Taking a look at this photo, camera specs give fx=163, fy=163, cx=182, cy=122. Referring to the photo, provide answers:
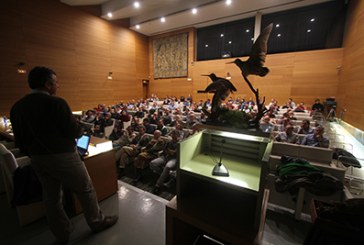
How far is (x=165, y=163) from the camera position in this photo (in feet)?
10.1

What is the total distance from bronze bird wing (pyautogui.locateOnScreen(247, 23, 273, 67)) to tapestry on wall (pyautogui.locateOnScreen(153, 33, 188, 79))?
34.8 ft

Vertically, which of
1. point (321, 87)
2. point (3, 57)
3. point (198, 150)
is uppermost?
point (3, 57)

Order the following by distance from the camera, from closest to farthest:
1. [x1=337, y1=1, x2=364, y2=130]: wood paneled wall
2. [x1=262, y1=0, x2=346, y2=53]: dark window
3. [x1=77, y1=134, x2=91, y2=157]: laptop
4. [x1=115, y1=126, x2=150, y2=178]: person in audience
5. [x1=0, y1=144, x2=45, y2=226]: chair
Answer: [x1=0, y1=144, x2=45, y2=226]: chair → [x1=77, y1=134, x2=91, y2=157]: laptop → [x1=115, y1=126, x2=150, y2=178]: person in audience → [x1=337, y1=1, x2=364, y2=130]: wood paneled wall → [x1=262, y1=0, x2=346, y2=53]: dark window

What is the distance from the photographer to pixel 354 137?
446 centimetres

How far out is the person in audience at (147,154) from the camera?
320cm

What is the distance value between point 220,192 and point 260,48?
1.13 metres

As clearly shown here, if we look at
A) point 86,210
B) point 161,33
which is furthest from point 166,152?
point 161,33

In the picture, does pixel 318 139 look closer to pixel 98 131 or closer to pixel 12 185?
pixel 12 185

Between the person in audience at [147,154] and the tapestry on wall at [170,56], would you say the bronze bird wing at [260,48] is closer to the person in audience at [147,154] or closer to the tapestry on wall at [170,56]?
the person in audience at [147,154]

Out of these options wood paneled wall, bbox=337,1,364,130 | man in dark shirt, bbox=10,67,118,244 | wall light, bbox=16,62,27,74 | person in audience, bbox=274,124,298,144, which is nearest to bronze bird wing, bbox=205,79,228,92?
man in dark shirt, bbox=10,67,118,244

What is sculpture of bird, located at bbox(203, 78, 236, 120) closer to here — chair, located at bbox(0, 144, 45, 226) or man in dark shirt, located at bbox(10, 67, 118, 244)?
man in dark shirt, located at bbox(10, 67, 118, 244)

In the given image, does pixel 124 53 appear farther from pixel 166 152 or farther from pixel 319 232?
pixel 319 232

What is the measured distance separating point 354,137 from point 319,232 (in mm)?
5462

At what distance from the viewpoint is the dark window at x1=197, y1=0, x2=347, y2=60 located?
754 centimetres
